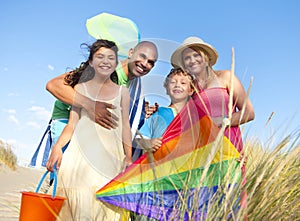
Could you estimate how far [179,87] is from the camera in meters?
2.52

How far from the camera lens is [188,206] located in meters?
1.68

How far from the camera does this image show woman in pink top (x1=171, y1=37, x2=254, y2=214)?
2.25m

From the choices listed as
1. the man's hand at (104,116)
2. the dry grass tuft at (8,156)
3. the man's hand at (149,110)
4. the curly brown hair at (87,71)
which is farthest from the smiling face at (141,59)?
the dry grass tuft at (8,156)

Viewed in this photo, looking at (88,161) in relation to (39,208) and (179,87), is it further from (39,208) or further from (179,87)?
(179,87)

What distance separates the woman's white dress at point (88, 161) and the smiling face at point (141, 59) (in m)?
0.26

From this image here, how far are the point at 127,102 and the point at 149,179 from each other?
739 mm

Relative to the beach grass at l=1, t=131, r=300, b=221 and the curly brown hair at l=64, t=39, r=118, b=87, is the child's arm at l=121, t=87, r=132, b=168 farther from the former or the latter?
the beach grass at l=1, t=131, r=300, b=221

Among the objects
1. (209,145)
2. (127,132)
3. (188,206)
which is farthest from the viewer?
(127,132)

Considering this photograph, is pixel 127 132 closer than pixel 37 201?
No

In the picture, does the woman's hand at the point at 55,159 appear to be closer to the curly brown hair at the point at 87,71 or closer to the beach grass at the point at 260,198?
the curly brown hair at the point at 87,71

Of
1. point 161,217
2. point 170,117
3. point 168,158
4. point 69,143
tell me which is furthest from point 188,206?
point 69,143

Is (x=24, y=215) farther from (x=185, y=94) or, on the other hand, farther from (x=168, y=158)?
(x=185, y=94)

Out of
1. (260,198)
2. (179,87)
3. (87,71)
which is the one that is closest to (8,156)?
(87,71)

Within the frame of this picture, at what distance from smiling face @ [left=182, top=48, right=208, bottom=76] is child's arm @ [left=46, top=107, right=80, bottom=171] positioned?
0.80 m
